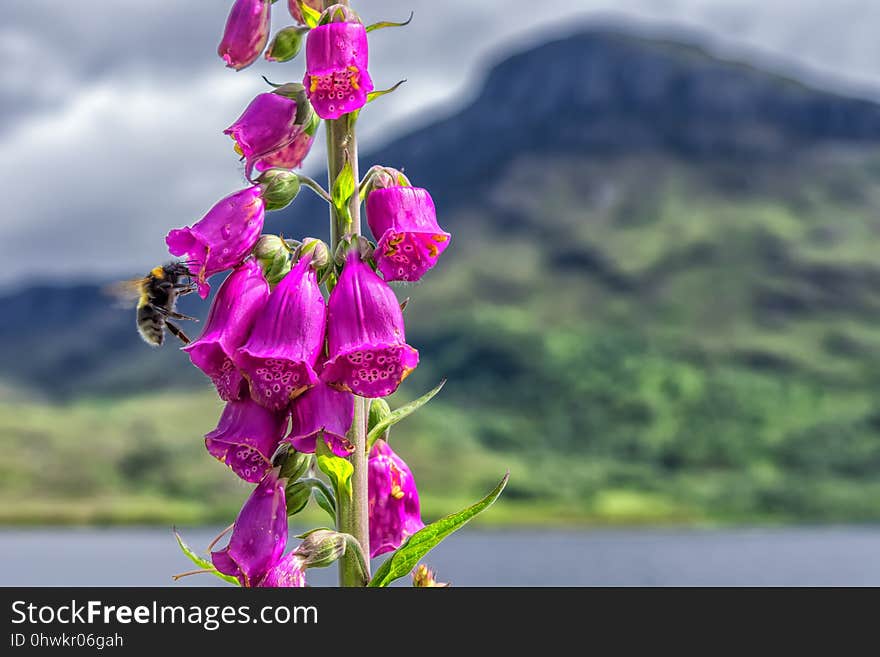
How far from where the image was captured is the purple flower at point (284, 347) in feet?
16.6

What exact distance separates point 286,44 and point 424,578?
3002 mm

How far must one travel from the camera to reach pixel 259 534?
5273 mm

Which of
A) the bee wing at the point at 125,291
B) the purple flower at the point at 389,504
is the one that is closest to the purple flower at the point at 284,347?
the purple flower at the point at 389,504

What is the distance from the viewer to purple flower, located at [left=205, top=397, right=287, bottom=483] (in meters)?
5.12

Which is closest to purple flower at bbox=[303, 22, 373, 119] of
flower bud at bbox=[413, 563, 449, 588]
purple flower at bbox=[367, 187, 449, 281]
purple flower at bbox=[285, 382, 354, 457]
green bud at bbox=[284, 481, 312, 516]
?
purple flower at bbox=[367, 187, 449, 281]

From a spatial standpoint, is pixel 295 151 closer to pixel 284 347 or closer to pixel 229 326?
pixel 229 326

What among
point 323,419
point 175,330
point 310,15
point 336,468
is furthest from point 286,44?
point 175,330

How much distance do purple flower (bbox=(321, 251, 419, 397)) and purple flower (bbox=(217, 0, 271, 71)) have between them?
1603mm

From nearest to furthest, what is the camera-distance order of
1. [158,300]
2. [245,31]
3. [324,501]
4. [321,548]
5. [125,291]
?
[321,548]
[324,501]
[245,31]
[158,300]
[125,291]

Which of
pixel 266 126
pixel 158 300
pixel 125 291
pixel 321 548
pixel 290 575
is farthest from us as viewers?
pixel 125 291

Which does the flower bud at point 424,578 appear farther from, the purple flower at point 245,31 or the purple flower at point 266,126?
the purple flower at point 245,31

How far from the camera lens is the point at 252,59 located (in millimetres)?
6176
